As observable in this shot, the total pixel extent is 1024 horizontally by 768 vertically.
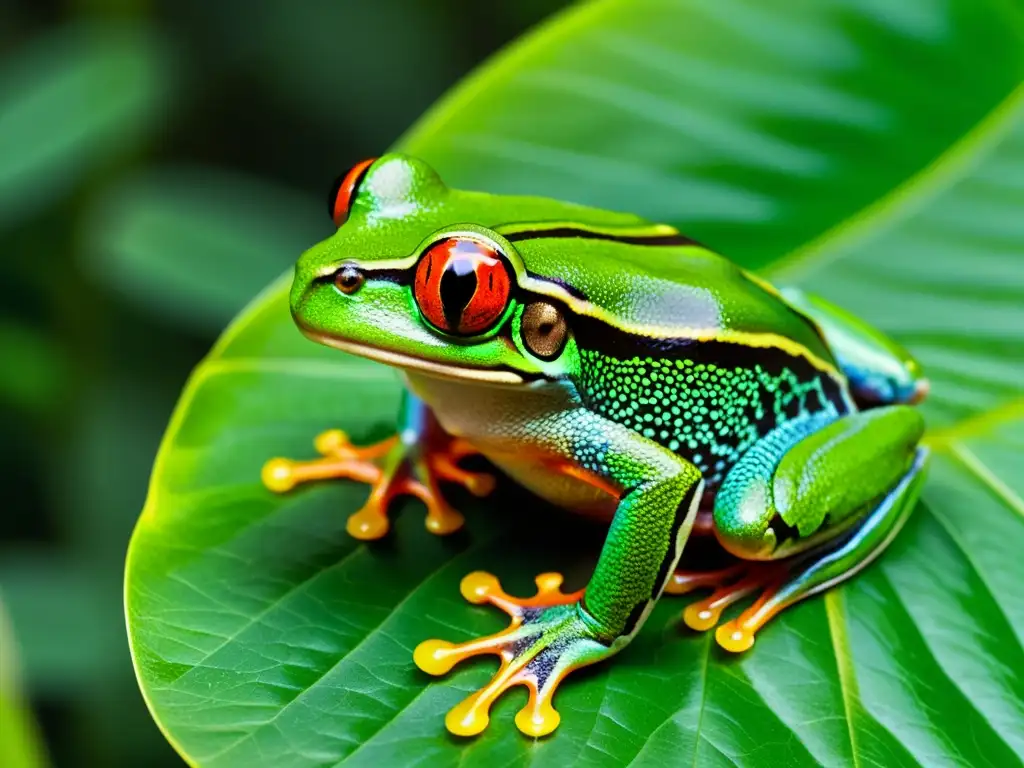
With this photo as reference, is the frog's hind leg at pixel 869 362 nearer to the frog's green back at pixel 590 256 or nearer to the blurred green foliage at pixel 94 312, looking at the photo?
the frog's green back at pixel 590 256

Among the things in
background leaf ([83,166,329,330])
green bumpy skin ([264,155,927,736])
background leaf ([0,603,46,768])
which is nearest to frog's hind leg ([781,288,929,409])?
green bumpy skin ([264,155,927,736])

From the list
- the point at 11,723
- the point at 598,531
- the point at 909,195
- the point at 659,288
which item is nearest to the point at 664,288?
the point at 659,288

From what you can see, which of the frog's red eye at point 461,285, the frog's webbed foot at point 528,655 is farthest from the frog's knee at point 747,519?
the frog's red eye at point 461,285

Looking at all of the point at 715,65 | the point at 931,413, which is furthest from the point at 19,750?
the point at 715,65

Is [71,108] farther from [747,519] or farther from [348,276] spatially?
[747,519]

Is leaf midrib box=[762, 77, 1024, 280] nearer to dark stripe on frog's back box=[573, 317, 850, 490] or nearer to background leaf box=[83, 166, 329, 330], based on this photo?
dark stripe on frog's back box=[573, 317, 850, 490]

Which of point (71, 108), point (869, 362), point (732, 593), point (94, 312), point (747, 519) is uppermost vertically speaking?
point (71, 108)
